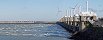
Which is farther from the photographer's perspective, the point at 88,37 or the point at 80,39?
the point at 80,39

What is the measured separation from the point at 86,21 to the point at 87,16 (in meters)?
4.42

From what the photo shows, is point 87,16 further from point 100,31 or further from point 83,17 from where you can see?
point 100,31

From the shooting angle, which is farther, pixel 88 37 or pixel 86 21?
pixel 86 21

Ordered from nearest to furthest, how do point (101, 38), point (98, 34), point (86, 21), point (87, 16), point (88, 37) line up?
point (101, 38)
point (98, 34)
point (88, 37)
point (86, 21)
point (87, 16)

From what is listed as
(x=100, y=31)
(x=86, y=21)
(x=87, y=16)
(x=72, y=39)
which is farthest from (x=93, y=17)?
(x=100, y=31)

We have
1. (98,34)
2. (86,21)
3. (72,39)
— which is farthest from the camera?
(86,21)

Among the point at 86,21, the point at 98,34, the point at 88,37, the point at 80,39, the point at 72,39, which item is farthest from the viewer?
the point at 86,21

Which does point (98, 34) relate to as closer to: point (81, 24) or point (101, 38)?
point (101, 38)

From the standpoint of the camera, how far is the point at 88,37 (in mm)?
45031

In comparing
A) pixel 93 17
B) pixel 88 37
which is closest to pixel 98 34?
pixel 88 37

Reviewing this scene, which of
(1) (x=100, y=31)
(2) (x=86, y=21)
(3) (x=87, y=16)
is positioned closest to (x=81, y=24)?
(2) (x=86, y=21)

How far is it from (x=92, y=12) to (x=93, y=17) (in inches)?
110

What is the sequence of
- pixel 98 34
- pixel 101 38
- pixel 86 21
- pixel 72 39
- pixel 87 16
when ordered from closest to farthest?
pixel 101 38 < pixel 98 34 < pixel 72 39 < pixel 86 21 < pixel 87 16

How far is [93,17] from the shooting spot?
206ft
